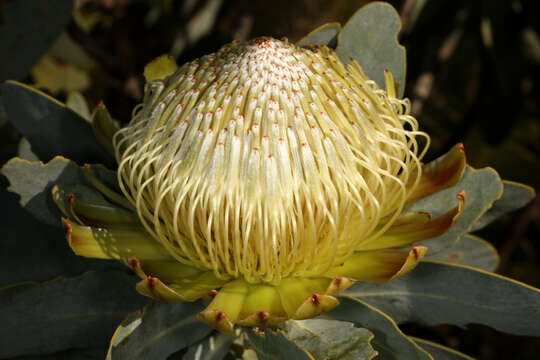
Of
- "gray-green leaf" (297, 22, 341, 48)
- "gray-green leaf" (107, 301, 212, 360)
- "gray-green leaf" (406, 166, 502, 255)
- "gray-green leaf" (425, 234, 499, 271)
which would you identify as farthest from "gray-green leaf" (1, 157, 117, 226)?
"gray-green leaf" (425, 234, 499, 271)

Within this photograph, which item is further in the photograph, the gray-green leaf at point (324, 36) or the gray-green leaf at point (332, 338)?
the gray-green leaf at point (324, 36)

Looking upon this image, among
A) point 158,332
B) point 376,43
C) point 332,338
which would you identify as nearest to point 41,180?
point 158,332

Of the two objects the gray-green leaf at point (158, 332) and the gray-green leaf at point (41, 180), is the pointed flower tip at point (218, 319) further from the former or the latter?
the gray-green leaf at point (41, 180)

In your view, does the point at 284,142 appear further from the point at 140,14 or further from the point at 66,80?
the point at 140,14

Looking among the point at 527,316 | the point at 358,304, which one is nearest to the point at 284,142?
the point at 358,304

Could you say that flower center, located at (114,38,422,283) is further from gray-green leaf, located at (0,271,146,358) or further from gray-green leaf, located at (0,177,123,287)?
gray-green leaf, located at (0,177,123,287)

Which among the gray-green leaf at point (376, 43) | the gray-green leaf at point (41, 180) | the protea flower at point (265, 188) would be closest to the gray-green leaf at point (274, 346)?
the protea flower at point (265, 188)

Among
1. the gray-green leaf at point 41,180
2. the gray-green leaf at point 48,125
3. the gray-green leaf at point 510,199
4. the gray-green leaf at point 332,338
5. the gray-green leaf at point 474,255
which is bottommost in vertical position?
the gray-green leaf at point 474,255
